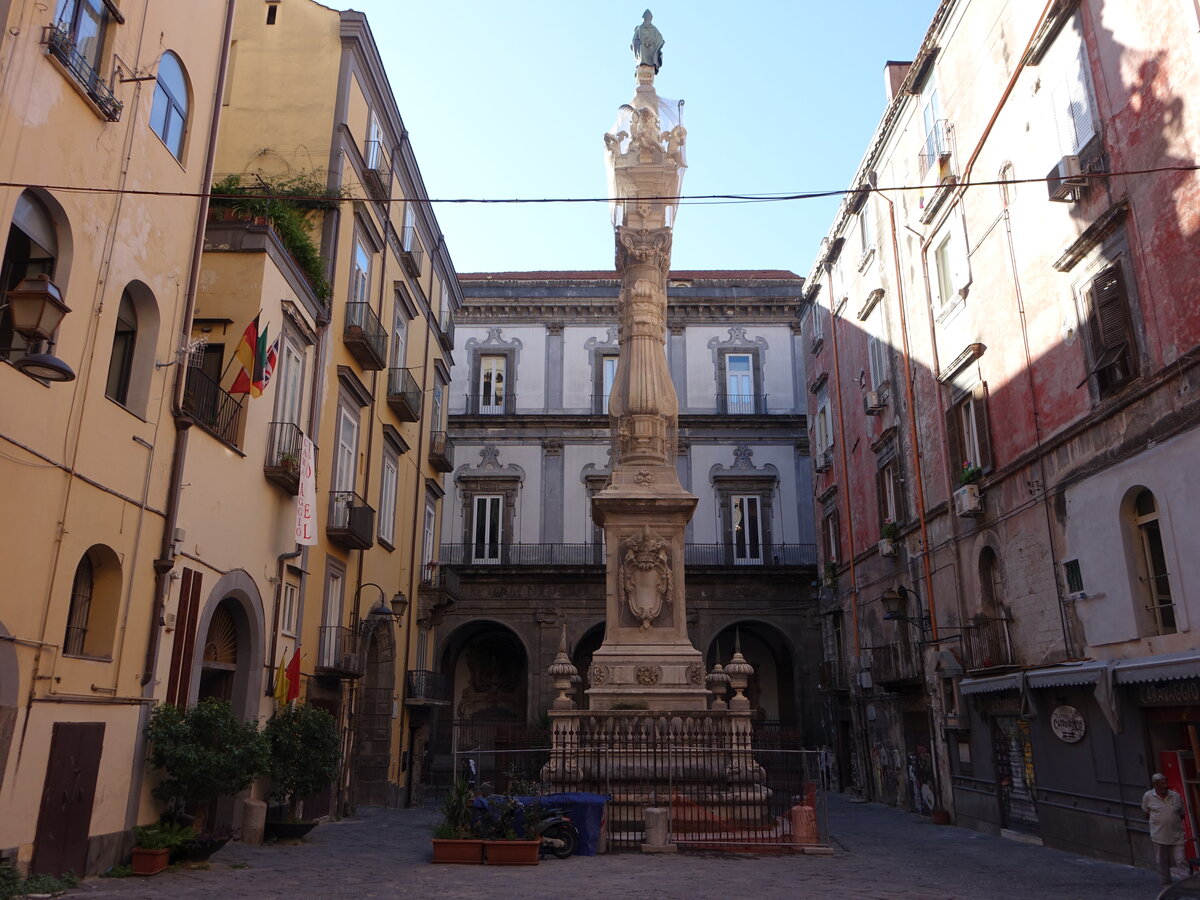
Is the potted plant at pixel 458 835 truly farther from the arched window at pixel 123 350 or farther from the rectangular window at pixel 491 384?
the rectangular window at pixel 491 384

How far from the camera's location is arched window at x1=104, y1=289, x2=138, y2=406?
11.3m

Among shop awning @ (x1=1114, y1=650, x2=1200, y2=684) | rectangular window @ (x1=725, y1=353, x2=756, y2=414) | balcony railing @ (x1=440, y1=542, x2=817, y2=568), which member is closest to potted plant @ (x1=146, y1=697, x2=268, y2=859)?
shop awning @ (x1=1114, y1=650, x2=1200, y2=684)

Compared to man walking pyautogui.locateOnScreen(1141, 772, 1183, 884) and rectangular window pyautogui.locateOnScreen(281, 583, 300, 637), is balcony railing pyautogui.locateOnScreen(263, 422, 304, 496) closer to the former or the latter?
rectangular window pyautogui.locateOnScreen(281, 583, 300, 637)

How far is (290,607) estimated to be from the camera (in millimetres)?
16719

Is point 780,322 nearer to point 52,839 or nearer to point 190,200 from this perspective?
point 190,200

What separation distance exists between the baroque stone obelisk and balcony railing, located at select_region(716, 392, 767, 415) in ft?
58.1

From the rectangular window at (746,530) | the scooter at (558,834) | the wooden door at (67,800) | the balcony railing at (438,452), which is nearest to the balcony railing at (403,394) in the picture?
the balcony railing at (438,452)

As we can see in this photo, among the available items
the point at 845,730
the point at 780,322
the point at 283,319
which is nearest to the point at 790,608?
the point at 845,730

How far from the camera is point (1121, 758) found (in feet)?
40.9

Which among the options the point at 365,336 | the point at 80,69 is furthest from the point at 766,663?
the point at 80,69

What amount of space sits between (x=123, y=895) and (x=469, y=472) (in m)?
25.8

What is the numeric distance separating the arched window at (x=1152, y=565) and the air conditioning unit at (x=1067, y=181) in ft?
14.3

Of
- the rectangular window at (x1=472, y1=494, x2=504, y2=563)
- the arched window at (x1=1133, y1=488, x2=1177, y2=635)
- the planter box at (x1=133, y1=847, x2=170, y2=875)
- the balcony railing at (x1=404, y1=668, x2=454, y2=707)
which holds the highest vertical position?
the rectangular window at (x1=472, y1=494, x2=504, y2=563)

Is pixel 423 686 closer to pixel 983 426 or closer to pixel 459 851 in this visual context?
pixel 459 851
